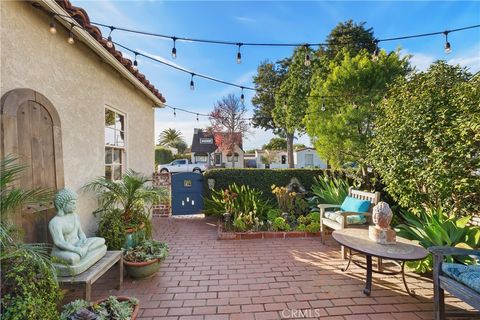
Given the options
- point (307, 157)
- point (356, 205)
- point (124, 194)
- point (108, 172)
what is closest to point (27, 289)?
point (124, 194)

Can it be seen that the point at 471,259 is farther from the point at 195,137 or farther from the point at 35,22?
the point at 195,137

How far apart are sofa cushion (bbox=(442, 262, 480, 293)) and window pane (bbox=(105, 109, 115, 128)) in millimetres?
4665

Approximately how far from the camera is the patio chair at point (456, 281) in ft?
5.70

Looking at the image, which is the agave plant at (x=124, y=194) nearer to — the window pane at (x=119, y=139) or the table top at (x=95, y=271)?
the table top at (x=95, y=271)

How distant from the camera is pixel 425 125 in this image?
11.1ft

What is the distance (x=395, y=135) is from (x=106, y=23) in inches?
178

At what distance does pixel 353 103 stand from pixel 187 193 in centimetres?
479

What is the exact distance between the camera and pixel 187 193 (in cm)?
650

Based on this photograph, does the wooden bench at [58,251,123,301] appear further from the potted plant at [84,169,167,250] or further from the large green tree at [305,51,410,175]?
the large green tree at [305,51,410,175]

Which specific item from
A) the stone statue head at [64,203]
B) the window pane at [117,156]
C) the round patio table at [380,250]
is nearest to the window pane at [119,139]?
the window pane at [117,156]

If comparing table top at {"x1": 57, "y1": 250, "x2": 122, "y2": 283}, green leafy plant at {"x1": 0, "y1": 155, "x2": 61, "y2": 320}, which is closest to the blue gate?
table top at {"x1": 57, "y1": 250, "x2": 122, "y2": 283}

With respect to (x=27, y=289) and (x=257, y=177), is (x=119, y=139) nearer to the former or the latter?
(x=27, y=289)

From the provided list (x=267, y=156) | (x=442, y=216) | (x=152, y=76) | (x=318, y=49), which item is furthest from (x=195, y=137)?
(x=442, y=216)

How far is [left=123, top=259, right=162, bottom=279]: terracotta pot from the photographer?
9.44 ft
